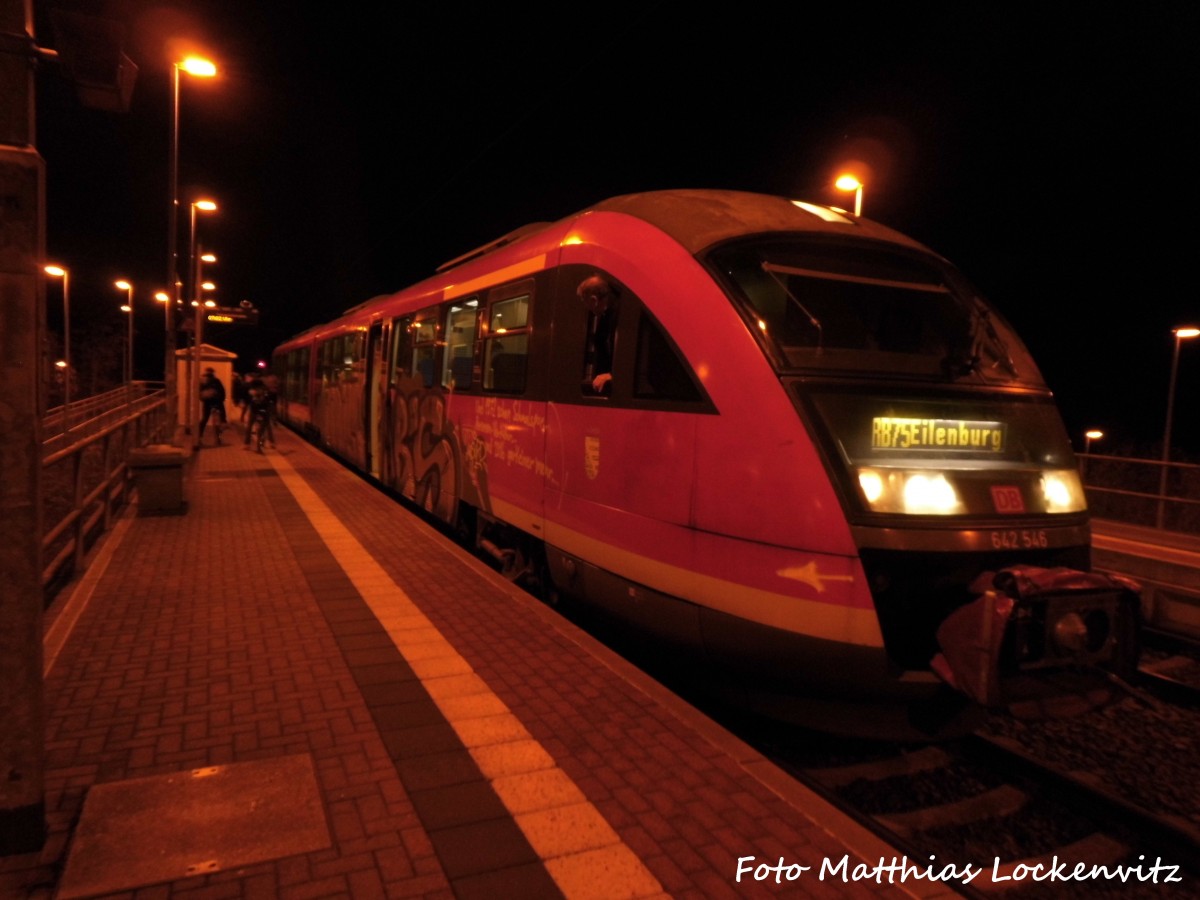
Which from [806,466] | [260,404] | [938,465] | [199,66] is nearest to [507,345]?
[806,466]

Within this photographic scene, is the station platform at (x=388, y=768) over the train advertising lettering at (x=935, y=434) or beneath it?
beneath

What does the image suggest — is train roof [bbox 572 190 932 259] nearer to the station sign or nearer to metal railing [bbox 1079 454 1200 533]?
metal railing [bbox 1079 454 1200 533]

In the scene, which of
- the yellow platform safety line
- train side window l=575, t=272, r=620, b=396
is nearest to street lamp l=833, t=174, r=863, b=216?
train side window l=575, t=272, r=620, b=396

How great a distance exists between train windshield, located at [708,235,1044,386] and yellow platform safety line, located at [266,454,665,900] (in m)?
2.33

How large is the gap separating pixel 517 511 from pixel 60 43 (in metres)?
4.34

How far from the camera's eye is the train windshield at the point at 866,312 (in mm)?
4781

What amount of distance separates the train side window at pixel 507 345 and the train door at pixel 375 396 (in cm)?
489

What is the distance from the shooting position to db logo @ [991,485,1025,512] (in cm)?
459

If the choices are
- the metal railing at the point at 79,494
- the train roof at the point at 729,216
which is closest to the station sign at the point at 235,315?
the metal railing at the point at 79,494

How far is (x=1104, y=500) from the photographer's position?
16984 mm

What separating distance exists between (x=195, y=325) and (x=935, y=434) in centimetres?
1804

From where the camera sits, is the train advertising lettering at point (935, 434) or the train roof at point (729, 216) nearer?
the train advertising lettering at point (935, 434)

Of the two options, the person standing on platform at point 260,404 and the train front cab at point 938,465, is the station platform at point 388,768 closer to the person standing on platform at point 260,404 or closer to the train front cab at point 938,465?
the train front cab at point 938,465

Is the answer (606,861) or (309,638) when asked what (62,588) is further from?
(606,861)
